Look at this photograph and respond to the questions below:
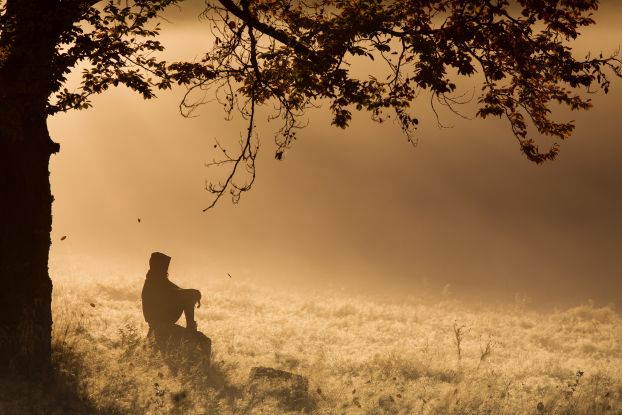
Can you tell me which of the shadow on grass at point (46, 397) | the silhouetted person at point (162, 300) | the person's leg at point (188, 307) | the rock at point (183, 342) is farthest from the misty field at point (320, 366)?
the person's leg at point (188, 307)

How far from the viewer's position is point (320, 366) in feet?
46.7

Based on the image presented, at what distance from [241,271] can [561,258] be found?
2531 cm

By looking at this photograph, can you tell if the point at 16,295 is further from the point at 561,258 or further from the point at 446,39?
the point at 561,258

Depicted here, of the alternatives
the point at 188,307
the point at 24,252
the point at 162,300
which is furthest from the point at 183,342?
the point at 24,252

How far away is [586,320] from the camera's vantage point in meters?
31.5

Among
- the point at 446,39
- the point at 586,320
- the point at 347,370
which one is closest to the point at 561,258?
the point at 586,320

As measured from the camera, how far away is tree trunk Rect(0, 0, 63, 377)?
10.5m

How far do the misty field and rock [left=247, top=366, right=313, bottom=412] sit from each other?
0.34 ft

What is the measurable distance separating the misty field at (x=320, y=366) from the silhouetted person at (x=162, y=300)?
20.4 inches

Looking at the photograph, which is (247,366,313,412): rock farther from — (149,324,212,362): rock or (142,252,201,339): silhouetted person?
(142,252,201,339): silhouetted person

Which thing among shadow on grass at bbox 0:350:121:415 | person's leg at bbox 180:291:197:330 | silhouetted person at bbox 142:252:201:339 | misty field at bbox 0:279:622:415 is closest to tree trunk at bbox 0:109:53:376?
shadow on grass at bbox 0:350:121:415

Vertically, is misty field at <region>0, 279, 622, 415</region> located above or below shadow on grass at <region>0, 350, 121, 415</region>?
above

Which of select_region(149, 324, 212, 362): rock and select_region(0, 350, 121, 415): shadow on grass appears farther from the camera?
select_region(149, 324, 212, 362): rock

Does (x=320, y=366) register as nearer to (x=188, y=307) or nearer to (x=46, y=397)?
(x=188, y=307)
